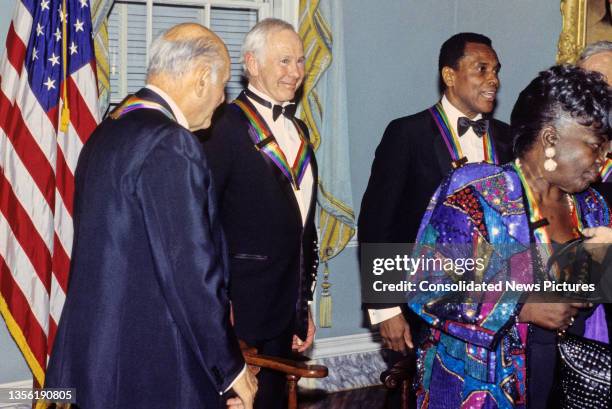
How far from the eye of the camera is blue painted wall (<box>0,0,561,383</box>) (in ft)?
18.0

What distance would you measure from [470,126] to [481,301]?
1.72 meters

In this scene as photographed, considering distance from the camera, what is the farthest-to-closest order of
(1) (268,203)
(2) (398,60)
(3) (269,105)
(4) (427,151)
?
(2) (398,60)
(4) (427,151)
(3) (269,105)
(1) (268,203)

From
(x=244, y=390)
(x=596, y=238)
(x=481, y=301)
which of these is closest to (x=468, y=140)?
(x=596, y=238)

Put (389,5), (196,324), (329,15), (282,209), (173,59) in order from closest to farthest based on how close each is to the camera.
Result: (196,324)
(173,59)
(282,209)
(329,15)
(389,5)

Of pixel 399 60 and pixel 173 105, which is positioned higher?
pixel 399 60

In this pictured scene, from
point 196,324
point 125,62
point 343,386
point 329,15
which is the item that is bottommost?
point 343,386

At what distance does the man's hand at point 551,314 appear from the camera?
7.20 ft

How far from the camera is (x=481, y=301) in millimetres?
2264

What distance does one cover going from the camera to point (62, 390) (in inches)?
91.0

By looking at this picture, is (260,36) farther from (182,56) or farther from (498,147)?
(498,147)

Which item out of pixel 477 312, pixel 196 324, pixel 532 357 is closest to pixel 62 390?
pixel 196 324

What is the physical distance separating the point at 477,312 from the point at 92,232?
3.46ft

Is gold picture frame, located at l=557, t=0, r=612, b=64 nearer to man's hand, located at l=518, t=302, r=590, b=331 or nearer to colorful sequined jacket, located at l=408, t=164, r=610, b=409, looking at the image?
colorful sequined jacket, located at l=408, t=164, r=610, b=409

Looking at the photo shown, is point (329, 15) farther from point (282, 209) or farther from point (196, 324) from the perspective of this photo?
point (196, 324)
